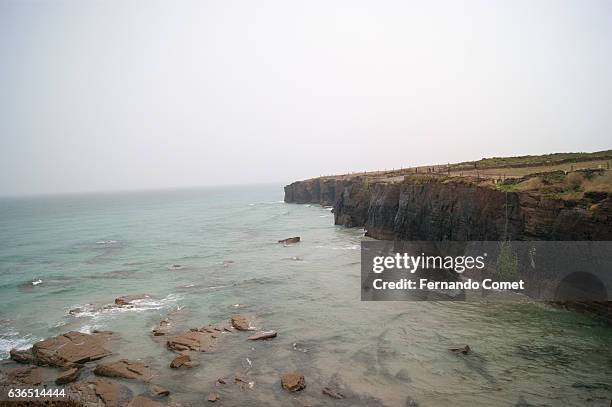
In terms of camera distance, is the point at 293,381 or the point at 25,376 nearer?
the point at 293,381

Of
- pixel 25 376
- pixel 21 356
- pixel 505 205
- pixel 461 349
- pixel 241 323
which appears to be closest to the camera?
pixel 25 376

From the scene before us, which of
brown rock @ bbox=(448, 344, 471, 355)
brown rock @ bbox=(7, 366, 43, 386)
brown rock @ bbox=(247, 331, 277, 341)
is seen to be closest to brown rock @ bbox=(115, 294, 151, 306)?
brown rock @ bbox=(7, 366, 43, 386)

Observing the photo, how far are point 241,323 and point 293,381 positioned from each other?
7408 millimetres

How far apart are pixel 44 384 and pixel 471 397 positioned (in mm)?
17896

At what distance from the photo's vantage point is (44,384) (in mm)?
15664

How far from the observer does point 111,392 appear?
14844 mm

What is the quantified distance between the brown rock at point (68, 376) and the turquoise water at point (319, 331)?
7.21ft

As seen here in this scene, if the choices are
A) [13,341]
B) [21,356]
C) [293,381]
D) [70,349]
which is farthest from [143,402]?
[13,341]

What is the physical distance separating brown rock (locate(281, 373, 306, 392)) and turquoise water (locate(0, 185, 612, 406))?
1.02ft

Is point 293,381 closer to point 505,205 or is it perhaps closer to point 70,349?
point 70,349

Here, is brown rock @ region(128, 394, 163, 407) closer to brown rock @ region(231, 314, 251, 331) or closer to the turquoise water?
the turquoise water

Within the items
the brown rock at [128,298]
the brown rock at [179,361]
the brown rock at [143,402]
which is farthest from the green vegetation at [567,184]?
the brown rock at [128,298]

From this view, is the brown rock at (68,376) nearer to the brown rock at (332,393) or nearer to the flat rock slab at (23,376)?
the flat rock slab at (23,376)

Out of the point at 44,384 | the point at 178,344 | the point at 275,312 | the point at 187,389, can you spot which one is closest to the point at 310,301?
the point at 275,312
